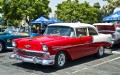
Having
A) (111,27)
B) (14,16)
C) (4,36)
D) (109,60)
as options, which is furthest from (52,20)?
(109,60)

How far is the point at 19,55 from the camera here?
28.8 feet

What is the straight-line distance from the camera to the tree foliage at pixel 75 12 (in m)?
37.0

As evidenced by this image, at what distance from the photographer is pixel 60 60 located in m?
8.69

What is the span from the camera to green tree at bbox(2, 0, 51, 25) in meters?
29.6

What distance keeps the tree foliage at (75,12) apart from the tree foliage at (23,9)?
6393 mm

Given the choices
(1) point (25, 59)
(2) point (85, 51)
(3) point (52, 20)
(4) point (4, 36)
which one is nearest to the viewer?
(1) point (25, 59)

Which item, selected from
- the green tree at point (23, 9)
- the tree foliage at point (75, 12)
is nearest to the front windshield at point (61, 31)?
the green tree at point (23, 9)

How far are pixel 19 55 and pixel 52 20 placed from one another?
1752 cm

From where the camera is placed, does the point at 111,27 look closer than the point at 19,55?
No

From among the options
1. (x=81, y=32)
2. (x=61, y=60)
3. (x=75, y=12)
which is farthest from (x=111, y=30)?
(x=75, y=12)

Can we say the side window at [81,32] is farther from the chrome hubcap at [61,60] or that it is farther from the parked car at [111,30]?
the parked car at [111,30]

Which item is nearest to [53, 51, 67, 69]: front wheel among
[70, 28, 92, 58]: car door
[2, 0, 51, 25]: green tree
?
[70, 28, 92, 58]: car door

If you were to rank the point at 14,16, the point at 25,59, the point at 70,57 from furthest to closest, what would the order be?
the point at 14,16 → the point at 70,57 → the point at 25,59

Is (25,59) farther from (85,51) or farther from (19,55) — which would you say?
(85,51)
